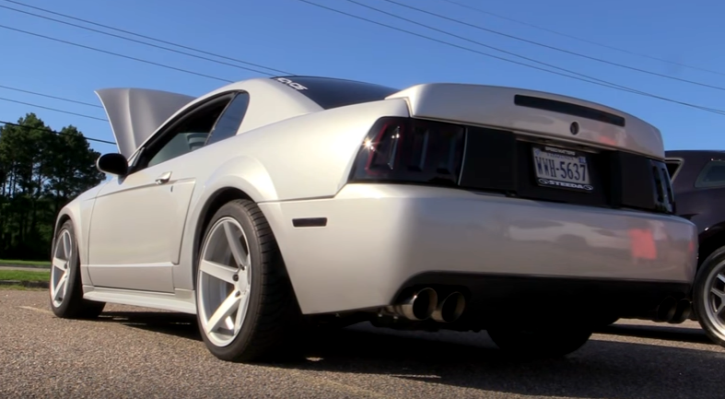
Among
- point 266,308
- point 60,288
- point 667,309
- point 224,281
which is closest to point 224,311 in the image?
point 224,281

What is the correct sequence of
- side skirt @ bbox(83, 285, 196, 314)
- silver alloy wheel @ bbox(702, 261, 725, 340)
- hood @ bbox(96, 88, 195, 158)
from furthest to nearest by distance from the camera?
hood @ bbox(96, 88, 195, 158)
silver alloy wheel @ bbox(702, 261, 725, 340)
side skirt @ bbox(83, 285, 196, 314)

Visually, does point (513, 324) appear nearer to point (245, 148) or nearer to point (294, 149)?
point (294, 149)

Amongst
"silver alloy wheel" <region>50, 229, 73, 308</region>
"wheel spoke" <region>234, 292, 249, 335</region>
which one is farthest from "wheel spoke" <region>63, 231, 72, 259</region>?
"wheel spoke" <region>234, 292, 249, 335</region>

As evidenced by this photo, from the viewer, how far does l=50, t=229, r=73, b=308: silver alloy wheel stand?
19.7 feet

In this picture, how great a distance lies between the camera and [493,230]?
10.4 feet

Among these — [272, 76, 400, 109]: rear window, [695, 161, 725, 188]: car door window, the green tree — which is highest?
[272, 76, 400, 109]: rear window

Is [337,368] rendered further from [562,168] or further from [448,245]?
[562,168]

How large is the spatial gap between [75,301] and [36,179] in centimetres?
7240

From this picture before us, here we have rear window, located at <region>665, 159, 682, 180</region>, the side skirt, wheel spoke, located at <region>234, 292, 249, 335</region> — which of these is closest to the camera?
wheel spoke, located at <region>234, 292, 249, 335</region>

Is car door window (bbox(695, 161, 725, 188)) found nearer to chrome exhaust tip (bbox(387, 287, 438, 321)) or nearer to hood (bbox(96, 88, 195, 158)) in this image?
chrome exhaust tip (bbox(387, 287, 438, 321))

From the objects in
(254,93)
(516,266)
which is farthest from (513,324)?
(254,93)

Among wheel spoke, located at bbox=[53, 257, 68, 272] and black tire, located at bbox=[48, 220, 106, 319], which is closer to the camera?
black tire, located at bbox=[48, 220, 106, 319]

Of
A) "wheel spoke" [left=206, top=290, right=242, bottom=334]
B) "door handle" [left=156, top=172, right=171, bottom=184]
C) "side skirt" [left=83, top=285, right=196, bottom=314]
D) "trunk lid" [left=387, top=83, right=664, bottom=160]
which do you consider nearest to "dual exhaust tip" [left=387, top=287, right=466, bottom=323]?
"trunk lid" [left=387, top=83, right=664, bottom=160]

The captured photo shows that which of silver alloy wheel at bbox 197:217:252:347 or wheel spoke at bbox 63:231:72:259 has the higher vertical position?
silver alloy wheel at bbox 197:217:252:347
